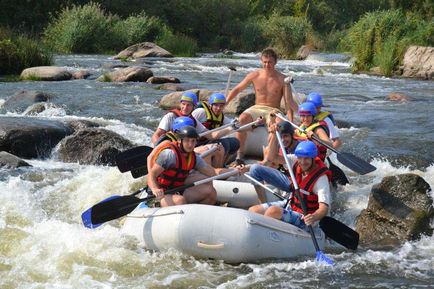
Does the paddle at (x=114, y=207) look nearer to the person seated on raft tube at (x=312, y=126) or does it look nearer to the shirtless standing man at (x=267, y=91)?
the person seated on raft tube at (x=312, y=126)

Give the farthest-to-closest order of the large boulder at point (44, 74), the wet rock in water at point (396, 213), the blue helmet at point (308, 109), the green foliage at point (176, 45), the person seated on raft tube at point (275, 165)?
the green foliage at point (176, 45)
the large boulder at point (44, 74)
the blue helmet at point (308, 109)
the wet rock in water at point (396, 213)
the person seated on raft tube at point (275, 165)

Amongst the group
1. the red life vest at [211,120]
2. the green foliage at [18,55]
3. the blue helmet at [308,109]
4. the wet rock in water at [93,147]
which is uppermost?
the blue helmet at [308,109]

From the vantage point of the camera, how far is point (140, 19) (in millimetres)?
32219

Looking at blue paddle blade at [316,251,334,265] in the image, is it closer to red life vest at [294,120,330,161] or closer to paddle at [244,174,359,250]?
paddle at [244,174,359,250]

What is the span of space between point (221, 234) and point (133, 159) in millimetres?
2026

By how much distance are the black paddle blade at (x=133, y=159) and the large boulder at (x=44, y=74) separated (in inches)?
435

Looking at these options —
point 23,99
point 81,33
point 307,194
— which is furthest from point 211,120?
point 81,33

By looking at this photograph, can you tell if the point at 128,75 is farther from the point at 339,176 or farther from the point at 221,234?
the point at 221,234

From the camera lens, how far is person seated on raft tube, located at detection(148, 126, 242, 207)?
6.43 m

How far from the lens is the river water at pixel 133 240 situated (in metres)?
5.80

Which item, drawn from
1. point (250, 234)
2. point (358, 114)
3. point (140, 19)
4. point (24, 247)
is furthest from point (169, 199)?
point (140, 19)

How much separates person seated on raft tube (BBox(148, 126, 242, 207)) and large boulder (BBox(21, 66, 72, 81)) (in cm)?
1216

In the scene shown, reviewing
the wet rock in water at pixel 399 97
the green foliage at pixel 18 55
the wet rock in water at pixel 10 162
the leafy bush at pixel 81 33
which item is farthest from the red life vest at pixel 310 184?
the leafy bush at pixel 81 33

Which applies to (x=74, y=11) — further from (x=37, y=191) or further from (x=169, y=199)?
(x=169, y=199)
